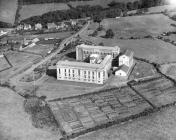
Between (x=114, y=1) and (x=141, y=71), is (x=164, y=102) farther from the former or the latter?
(x=114, y=1)

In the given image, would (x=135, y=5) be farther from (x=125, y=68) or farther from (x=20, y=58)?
(x=125, y=68)

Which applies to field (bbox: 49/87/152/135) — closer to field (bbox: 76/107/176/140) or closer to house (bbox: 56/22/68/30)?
field (bbox: 76/107/176/140)

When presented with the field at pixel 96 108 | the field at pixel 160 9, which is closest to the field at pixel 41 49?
the field at pixel 96 108

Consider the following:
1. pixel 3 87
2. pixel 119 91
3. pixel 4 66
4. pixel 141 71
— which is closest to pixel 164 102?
pixel 119 91

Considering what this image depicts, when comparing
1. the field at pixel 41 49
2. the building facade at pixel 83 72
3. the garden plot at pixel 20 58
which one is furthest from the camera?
the field at pixel 41 49

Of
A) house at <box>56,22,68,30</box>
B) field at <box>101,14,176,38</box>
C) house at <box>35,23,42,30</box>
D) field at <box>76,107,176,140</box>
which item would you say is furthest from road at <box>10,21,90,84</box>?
field at <box>76,107,176,140</box>

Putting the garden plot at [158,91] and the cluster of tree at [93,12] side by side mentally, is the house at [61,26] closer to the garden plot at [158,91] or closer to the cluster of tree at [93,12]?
the cluster of tree at [93,12]

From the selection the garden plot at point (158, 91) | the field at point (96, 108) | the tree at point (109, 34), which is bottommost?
the field at point (96, 108)
